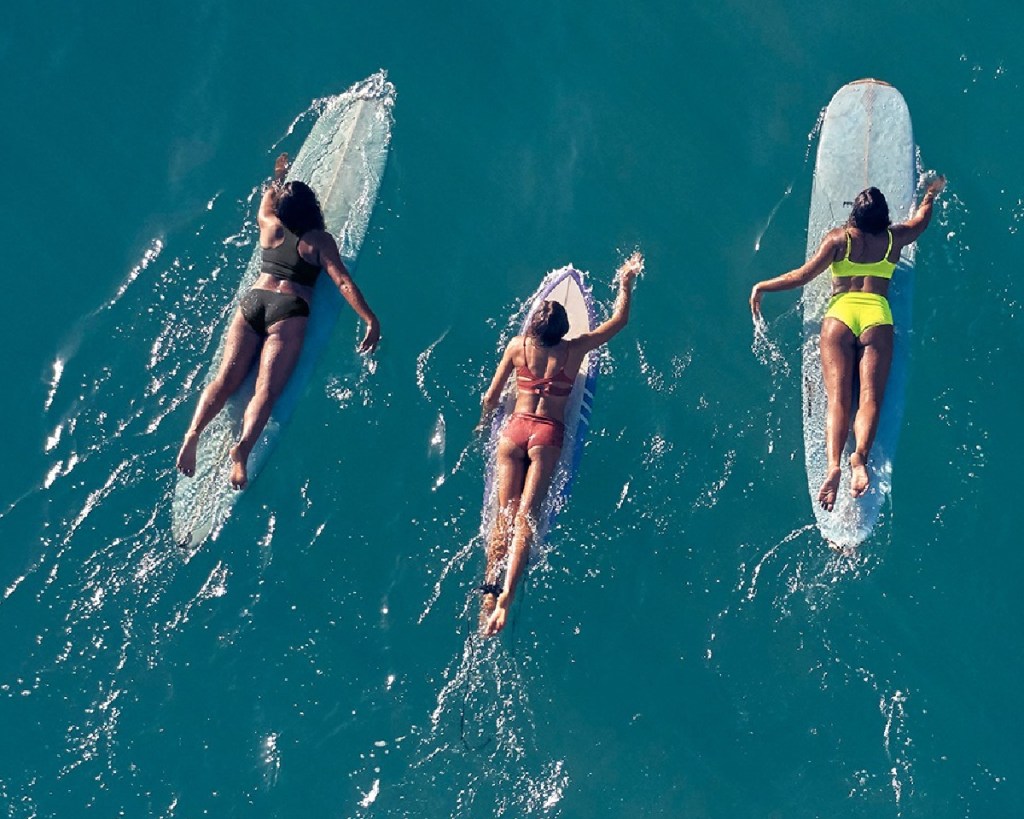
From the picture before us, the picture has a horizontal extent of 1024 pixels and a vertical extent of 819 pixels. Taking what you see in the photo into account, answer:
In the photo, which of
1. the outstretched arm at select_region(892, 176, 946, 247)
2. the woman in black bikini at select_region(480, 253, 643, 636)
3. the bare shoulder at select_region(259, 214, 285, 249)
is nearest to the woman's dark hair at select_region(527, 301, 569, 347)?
the woman in black bikini at select_region(480, 253, 643, 636)

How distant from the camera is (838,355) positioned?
1202cm

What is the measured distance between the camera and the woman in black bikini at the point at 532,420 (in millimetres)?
11773

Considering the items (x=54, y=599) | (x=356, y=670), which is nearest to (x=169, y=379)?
(x=54, y=599)

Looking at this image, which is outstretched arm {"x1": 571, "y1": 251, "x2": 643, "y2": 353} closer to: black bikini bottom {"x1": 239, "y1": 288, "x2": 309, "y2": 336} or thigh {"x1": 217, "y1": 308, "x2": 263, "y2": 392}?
black bikini bottom {"x1": 239, "y1": 288, "x2": 309, "y2": 336}

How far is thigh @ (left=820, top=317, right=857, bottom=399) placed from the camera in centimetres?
1202

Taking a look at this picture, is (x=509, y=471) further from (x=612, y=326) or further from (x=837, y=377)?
(x=837, y=377)

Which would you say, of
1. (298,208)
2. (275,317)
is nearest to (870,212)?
(298,208)

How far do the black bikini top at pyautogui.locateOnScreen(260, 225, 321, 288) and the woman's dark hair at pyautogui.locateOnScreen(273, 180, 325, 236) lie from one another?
0.10 m

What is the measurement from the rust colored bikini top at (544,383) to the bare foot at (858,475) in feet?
8.31

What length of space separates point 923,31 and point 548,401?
542 cm

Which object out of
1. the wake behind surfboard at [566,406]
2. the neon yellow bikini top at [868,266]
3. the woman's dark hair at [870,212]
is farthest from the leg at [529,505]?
the woman's dark hair at [870,212]

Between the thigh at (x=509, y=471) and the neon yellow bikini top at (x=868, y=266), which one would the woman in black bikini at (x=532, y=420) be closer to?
the thigh at (x=509, y=471)

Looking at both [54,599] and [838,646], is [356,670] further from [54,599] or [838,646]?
[838,646]

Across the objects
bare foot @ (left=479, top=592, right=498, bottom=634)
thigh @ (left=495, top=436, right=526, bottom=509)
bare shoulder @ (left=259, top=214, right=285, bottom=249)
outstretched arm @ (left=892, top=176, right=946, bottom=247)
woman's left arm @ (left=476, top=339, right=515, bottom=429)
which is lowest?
bare foot @ (left=479, top=592, right=498, bottom=634)
